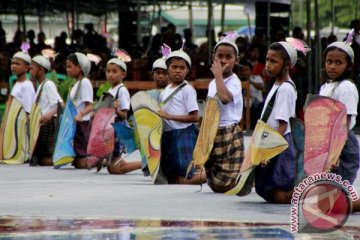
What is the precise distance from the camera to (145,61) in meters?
25.6

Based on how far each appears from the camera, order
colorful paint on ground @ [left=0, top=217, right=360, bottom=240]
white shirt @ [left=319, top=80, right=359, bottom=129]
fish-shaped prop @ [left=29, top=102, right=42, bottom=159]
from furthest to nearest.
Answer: fish-shaped prop @ [left=29, top=102, right=42, bottom=159] < white shirt @ [left=319, top=80, right=359, bottom=129] < colorful paint on ground @ [left=0, top=217, right=360, bottom=240]

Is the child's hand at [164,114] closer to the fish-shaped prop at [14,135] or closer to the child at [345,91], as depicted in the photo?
the child at [345,91]

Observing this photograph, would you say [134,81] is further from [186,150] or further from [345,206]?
[345,206]

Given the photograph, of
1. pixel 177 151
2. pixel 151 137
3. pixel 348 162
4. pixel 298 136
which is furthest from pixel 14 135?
pixel 348 162

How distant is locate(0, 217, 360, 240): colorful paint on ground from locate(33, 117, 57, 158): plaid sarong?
25.5ft

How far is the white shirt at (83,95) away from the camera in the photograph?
1730 cm

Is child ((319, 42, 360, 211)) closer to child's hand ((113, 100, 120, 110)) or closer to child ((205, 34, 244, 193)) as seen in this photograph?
child ((205, 34, 244, 193))

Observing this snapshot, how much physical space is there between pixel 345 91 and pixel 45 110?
27.0 feet

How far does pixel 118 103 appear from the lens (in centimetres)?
1614

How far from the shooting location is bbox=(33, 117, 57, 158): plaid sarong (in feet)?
60.6

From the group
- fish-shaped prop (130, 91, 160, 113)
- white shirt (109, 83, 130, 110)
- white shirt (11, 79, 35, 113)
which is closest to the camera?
fish-shaped prop (130, 91, 160, 113)

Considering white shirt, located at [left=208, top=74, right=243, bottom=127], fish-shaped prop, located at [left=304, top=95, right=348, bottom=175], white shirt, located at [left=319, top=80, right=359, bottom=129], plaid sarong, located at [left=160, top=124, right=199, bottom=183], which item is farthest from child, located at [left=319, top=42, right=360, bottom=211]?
plaid sarong, located at [left=160, top=124, right=199, bottom=183]

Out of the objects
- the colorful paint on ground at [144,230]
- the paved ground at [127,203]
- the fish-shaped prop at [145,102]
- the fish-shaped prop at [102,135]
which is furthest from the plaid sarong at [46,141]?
the colorful paint on ground at [144,230]

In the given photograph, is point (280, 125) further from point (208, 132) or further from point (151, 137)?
point (151, 137)
